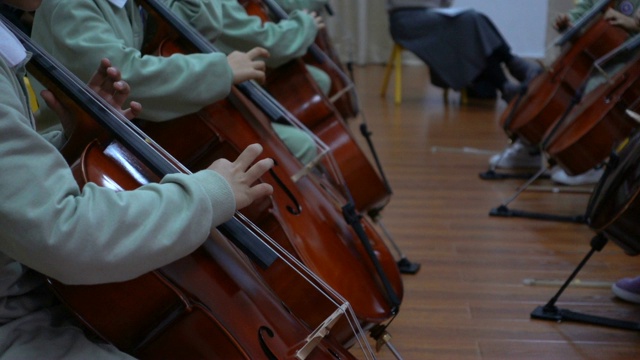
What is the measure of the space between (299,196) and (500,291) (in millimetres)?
858

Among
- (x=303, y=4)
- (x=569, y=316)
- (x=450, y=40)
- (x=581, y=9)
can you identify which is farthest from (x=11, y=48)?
(x=450, y=40)

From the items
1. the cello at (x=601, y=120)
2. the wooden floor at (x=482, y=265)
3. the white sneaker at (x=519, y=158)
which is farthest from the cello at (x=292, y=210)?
the white sneaker at (x=519, y=158)

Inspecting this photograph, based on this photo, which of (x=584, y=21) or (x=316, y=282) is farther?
(x=584, y=21)

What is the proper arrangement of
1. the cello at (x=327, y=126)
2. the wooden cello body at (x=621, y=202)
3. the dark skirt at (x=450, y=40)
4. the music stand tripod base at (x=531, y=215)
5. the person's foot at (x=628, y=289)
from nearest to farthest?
the wooden cello body at (x=621, y=202), the person's foot at (x=628, y=289), the cello at (x=327, y=126), the music stand tripod base at (x=531, y=215), the dark skirt at (x=450, y=40)

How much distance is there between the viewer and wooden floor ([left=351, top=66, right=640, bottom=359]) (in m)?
1.93

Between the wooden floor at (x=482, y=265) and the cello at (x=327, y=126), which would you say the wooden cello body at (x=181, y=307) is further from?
the cello at (x=327, y=126)

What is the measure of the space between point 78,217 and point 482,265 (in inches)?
65.9

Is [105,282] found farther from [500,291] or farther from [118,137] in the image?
[500,291]

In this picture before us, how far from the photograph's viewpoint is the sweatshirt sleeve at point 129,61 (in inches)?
58.8

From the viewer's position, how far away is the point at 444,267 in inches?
94.6

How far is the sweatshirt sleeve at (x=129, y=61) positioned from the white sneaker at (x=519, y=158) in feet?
6.89

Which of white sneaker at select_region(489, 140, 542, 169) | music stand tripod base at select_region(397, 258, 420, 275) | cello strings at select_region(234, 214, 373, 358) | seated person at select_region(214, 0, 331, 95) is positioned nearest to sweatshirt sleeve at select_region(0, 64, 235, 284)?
cello strings at select_region(234, 214, 373, 358)

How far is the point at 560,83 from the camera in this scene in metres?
2.87

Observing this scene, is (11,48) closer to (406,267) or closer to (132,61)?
(132,61)
